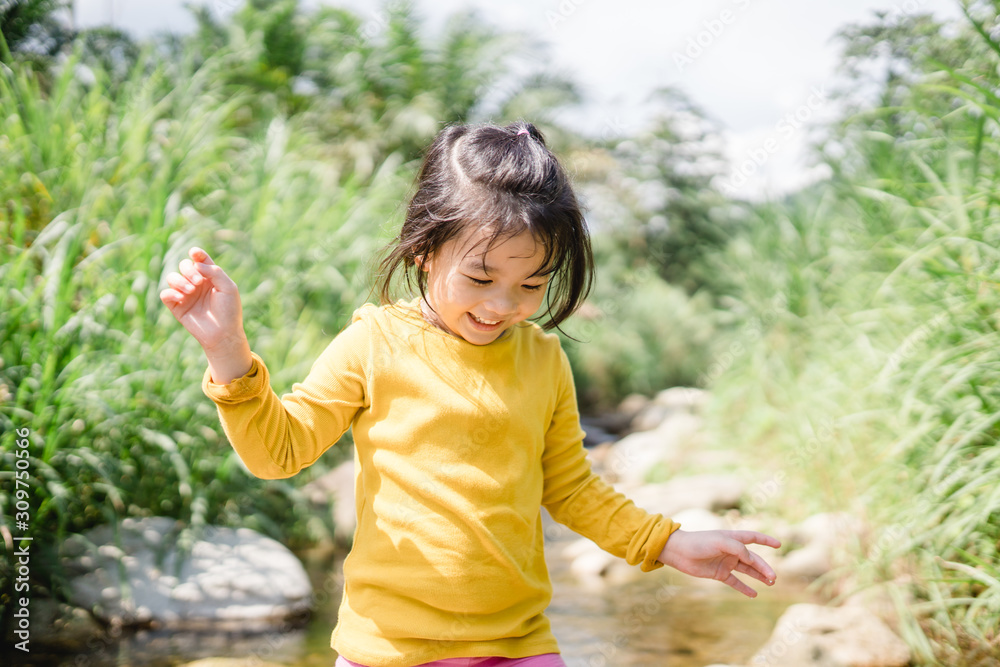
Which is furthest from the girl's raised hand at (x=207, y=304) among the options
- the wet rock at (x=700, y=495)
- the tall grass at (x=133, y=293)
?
the wet rock at (x=700, y=495)

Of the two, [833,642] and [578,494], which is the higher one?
[578,494]

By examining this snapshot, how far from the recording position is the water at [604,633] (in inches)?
106

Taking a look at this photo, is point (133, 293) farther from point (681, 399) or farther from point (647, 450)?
point (681, 399)

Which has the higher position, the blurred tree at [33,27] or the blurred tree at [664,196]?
the blurred tree at [33,27]

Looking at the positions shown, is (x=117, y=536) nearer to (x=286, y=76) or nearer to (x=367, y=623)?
A: (x=367, y=623)

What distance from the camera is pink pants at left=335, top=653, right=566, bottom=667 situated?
1.26 meters

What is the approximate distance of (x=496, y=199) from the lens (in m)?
1.30

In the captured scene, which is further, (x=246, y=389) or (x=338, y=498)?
(x=338, y=498)

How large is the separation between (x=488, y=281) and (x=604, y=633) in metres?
2.28

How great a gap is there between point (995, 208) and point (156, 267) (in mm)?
3134

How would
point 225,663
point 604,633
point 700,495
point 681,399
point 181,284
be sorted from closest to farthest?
1. point 181,284
2. point 225,663
3. point 604,633
4. point 700,495
5. point 681,399

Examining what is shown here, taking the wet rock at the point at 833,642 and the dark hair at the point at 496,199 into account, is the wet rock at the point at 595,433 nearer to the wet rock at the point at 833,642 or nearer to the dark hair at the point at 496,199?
the wet rock at the point at 833,642

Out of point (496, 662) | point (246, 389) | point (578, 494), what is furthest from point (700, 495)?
point (246, 389)

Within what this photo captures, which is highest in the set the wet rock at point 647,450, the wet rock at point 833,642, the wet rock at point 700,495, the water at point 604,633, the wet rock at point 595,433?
the wet rock at point 833,642
